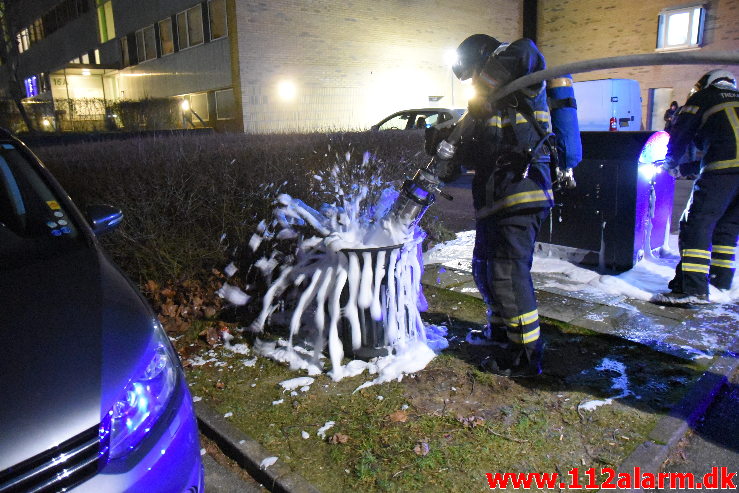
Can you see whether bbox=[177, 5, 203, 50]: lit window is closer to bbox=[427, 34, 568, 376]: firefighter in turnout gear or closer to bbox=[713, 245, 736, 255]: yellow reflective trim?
bbox=[427, 34, 568, 376]: firefighter in turnout gear

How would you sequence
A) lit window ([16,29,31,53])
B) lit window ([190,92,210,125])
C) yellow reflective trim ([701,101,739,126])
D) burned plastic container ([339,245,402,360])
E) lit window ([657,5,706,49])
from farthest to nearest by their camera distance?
lit window ([16,29,31,53]), lit window ([190,92,210,125]), lit window ([657,5,706,49]), yellow reflective trim ([701,101,739,126]), burned plastic container ([339,245,402,360])

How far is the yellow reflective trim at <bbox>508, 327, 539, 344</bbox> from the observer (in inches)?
130

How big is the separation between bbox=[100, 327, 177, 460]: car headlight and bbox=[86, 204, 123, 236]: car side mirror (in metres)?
1.08

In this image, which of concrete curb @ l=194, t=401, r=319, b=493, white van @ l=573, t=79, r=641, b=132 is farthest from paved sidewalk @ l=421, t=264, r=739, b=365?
white van @ l=573, t=79, r=641, b=132

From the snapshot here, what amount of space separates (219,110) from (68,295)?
64.0ft

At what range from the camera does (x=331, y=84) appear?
20.8 metres

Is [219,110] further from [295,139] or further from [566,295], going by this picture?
[566,295]

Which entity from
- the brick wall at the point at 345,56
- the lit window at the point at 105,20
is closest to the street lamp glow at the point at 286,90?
the brick wall at the point at 345,56

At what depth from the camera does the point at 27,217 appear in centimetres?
289

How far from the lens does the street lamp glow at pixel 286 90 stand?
19500 mm

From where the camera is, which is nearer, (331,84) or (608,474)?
(608,474)

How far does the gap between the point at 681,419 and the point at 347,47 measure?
20.3 metres

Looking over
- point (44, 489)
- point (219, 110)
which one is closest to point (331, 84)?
point (219, 110)

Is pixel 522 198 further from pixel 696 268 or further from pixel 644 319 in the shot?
pixel 696 268
